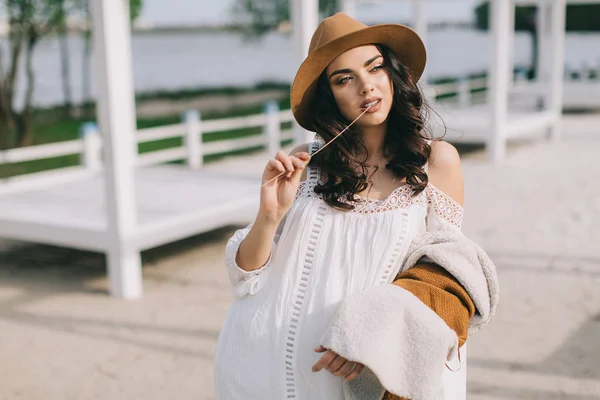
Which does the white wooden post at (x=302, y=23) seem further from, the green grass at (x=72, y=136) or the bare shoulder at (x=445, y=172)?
the green grass at (x=72, y=136)

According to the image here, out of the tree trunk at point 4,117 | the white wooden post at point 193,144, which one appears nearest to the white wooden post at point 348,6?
the white wooden post at point 193,144

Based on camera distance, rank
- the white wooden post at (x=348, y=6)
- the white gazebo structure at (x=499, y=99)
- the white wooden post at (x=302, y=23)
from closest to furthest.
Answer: the white wooden post at (x=302, y=23)
the white gazebo structure at (x=499, y=99)
the white wooden post at (x=348, y=6)

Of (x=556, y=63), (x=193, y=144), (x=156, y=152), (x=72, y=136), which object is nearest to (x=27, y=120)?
(x=72, y=136)

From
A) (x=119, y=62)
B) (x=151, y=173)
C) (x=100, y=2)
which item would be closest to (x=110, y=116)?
(x=119, y=62)

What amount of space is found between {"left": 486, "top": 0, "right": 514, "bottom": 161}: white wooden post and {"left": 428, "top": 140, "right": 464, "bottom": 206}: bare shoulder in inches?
377

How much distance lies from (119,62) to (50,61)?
34.3m

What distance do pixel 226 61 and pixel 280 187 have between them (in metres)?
49.4

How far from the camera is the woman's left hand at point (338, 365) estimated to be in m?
1.79

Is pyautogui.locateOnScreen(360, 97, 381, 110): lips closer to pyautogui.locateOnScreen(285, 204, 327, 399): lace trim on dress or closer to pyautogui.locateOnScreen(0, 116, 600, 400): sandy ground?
pyautogui.locateOnScreen(285, 204, 327, 399): lace trim on dress

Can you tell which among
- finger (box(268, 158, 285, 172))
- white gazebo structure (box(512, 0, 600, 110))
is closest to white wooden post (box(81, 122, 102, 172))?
finger (box(268, 158, 285, 172))

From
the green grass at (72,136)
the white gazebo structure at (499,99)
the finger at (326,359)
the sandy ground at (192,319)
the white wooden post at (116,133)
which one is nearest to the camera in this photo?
the finger at (326,359)

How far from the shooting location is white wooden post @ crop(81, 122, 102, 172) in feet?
28.2

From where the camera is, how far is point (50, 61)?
37312 mm

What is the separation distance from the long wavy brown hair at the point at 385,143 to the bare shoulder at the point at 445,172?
32mm
